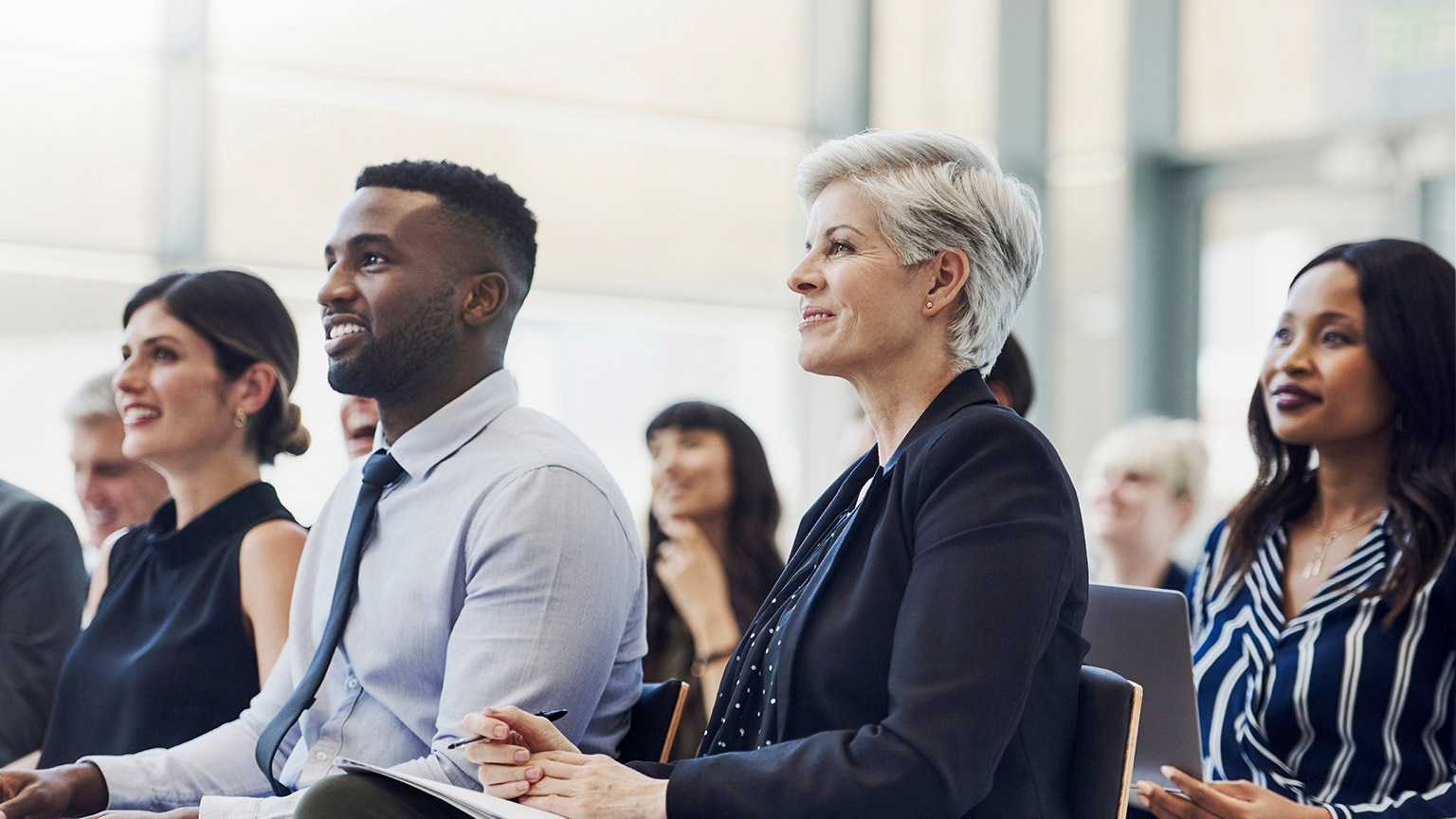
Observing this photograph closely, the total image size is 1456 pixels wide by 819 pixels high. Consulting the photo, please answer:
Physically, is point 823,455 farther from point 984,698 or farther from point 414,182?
point 984,698

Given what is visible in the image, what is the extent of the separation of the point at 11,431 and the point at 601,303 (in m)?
2.17

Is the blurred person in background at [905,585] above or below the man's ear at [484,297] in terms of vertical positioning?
below

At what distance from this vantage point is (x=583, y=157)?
564 cm

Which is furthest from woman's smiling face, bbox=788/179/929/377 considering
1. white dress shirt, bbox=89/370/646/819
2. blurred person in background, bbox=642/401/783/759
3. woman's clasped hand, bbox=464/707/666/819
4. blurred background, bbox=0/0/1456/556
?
blurred background, bbox=0/0/1456/556

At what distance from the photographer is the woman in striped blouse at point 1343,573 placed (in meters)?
2.00

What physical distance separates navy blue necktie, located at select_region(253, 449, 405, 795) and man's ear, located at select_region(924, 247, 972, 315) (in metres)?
0.83

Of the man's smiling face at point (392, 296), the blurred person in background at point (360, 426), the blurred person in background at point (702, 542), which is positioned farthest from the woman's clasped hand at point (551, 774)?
the blurred person in background at point (702, 542)

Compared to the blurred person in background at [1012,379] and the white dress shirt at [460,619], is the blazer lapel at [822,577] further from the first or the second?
the blurred person in background at [1012,379]

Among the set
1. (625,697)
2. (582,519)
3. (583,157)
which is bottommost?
(625,697)

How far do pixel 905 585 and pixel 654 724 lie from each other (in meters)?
0.56

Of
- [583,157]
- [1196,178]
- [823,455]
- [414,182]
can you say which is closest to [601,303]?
[583,157]

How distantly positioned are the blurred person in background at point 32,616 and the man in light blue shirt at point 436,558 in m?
0.66

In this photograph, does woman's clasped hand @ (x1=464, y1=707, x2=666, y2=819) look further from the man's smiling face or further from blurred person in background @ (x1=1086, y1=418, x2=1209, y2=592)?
blurred person in background @ (x1=1086, y1=418, x2=1209, y2=592)

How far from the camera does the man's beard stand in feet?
6.68
